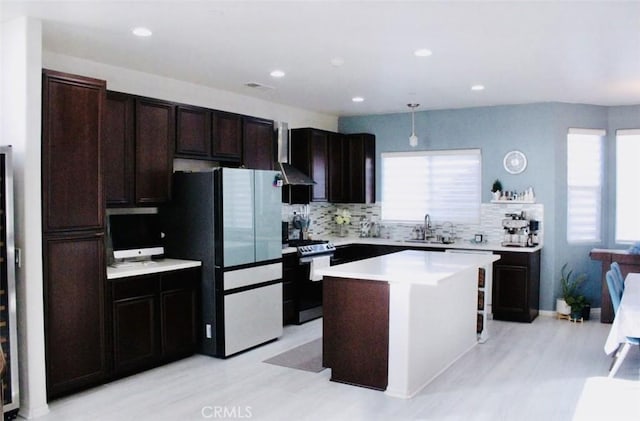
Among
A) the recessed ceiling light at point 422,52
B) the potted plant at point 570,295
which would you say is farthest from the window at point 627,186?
the recessed ceiling light at point 422,52

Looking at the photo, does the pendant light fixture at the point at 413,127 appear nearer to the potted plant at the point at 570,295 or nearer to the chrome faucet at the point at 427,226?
the chrome faucet at the point at 427,226

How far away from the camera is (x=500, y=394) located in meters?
3.99

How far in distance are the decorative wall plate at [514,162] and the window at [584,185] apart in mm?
568

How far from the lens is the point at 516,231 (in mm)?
6645

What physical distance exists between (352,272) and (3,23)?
3.00m

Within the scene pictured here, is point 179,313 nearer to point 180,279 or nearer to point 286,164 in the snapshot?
point 180,279

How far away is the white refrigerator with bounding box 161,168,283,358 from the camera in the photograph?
4809 mm

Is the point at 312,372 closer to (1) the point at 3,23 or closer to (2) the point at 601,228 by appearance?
(1) the point at 3,23

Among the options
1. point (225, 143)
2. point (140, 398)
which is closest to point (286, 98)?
point (225, 143)

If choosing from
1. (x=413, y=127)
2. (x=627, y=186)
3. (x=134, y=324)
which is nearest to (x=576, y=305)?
(x=627, y=186)

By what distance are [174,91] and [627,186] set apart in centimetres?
559

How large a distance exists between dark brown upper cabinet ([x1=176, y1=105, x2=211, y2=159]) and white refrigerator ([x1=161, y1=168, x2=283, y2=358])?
293mm

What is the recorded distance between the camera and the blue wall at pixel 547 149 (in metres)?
6.64

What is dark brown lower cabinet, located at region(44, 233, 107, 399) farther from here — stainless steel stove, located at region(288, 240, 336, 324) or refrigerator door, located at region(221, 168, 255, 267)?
stainless steel stove, located at region(288, 240, 336, 324)
